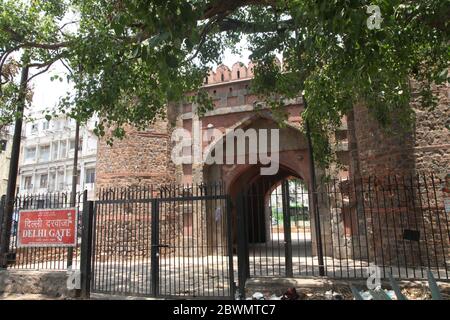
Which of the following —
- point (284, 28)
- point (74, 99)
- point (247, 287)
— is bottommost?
point (247, 287)

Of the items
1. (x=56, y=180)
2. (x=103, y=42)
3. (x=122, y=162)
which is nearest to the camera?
(x=103, y=42)

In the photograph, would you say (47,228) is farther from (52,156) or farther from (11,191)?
(52,156)

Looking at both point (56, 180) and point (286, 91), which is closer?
point (286, 91)

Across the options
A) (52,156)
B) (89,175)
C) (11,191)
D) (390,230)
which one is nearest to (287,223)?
(390,230)

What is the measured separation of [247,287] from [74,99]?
5725 mm

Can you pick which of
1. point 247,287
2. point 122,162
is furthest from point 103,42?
point 122,162

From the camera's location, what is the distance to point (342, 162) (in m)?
12.6

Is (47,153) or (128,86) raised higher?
(47,153)

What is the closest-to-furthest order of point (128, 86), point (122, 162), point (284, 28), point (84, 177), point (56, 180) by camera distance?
point (128, 86), point (284, 28), point (122, 162), point (84, 177), point (56, 180)

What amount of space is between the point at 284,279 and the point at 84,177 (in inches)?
1084

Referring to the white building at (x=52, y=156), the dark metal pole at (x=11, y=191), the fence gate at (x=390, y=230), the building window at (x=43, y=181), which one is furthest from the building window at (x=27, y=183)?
the fence gate at (x=390, y=230)

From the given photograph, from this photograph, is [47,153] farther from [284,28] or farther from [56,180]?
[284,28]

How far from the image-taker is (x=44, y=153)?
36.1 m

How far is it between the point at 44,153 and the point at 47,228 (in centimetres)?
3139
